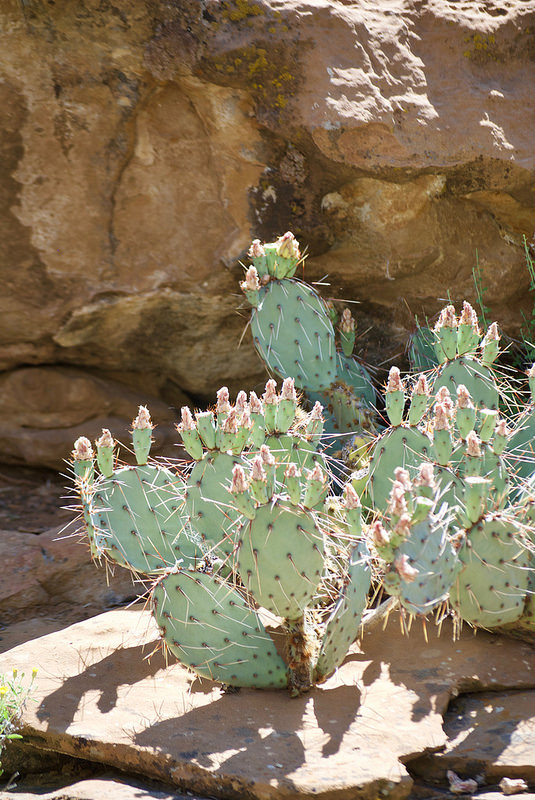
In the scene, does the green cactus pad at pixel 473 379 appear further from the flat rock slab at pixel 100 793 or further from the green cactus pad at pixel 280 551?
the flat rock slab at pixel 100 793

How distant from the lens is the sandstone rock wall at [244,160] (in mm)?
3357

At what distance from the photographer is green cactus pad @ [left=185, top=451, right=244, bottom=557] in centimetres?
258

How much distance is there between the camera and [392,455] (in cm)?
272

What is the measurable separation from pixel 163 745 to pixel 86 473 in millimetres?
970

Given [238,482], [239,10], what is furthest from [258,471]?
[239,10]

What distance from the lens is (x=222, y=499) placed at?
2.60 meters

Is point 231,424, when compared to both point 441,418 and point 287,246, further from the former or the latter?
point 287,246

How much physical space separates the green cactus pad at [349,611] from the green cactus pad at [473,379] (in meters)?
1.02

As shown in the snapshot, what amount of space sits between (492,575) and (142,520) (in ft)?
4.08

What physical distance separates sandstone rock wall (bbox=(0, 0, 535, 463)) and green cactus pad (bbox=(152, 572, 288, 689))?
1.86 meters

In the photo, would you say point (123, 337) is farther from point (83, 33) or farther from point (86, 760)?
point (86, 760)

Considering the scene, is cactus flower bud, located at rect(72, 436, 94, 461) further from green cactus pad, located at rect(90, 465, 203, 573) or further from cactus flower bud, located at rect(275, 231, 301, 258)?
cactus flower bud, located at rect(275, 231, 301, 258)

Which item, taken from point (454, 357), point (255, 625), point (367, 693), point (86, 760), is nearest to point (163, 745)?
point (86, 760)

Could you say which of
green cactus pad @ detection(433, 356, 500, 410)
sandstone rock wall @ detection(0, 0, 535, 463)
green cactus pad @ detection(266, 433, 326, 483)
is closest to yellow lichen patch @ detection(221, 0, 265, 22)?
sandstone rock wall @ detection(0, 0, 535, 463)
